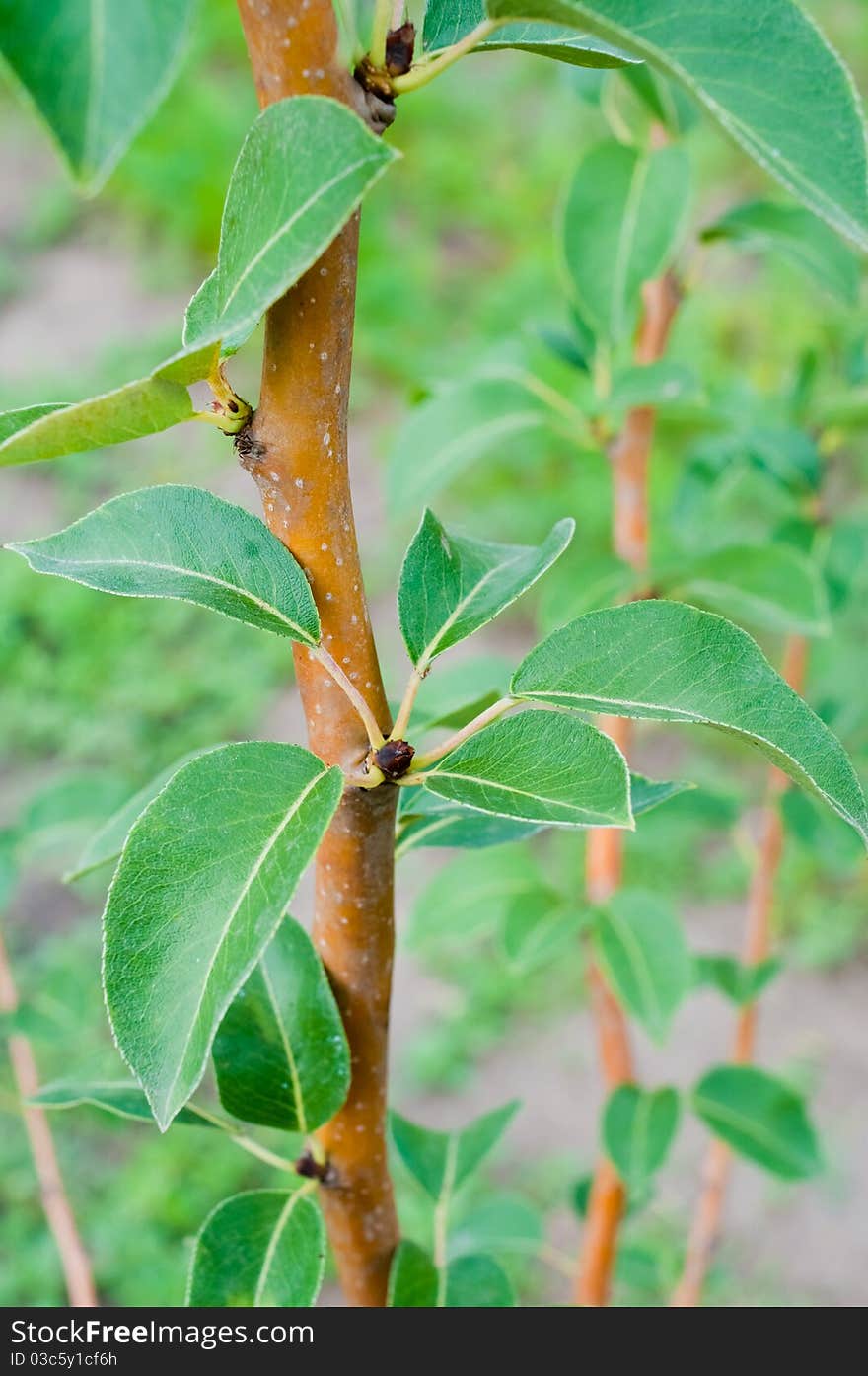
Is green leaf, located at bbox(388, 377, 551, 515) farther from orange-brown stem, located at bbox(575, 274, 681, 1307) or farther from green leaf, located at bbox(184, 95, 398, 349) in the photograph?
green leaf, located at bbox(184, 95, 398, 349)

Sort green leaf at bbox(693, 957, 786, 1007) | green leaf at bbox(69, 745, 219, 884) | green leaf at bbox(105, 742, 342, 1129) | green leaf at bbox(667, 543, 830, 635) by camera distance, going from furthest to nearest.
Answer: green leaf at bbox(693, 957, 786, 1007), green leaf at bbox(667, 543, 830, 635), green leaf at bbox(69, 745, 219, 884), green leaf at bbox(105, 742, 342, 1129)

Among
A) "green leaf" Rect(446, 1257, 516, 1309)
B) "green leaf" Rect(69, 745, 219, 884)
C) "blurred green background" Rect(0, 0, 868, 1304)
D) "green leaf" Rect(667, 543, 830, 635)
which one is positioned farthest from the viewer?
"blurred green background" Rect(0, 0, 868, 1304)

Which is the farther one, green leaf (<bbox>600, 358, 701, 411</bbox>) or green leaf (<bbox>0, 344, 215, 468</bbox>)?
green leaf (<bbox>600, 358, 701, 411</bbox>)

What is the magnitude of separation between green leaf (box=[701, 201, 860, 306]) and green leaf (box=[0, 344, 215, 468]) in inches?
26.9

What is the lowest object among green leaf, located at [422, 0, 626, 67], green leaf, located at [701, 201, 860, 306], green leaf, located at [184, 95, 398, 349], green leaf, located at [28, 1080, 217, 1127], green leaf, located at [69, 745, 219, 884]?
green leaf, located at [28, 1080, 217, 1127]

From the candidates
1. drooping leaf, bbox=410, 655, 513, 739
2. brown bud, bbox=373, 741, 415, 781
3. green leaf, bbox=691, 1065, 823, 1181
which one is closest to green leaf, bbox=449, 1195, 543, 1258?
green leaf, bbox=691, 1065, 823, 1181

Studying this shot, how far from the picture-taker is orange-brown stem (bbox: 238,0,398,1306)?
1.28 feet

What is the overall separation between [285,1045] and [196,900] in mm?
157

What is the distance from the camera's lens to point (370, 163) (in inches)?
13.4

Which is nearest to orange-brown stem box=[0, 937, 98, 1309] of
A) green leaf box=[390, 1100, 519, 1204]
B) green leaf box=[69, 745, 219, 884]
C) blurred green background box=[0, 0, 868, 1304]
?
blurred green background box=[0, 0, 868, 1304]

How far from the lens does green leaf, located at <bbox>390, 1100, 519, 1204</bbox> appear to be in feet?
2.49

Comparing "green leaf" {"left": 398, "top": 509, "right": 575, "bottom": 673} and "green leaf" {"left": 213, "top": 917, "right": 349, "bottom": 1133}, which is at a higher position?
"green leaf" {"left": 398, "top": 509, "right": 575, "bottom": 673}

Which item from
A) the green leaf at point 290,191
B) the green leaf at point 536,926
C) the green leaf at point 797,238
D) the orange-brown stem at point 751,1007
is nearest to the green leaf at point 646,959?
the green leaf at point 536,926

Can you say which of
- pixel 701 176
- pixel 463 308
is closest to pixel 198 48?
pixel 463 308
